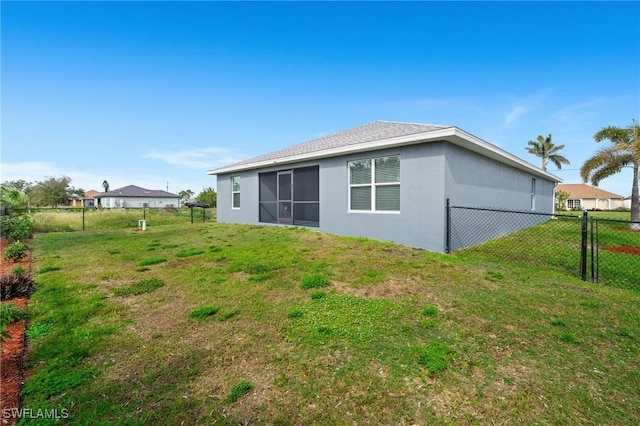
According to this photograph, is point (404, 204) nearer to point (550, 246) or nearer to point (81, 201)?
point (550, 246)

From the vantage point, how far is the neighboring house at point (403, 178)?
704cm

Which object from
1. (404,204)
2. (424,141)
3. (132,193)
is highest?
(132,193)

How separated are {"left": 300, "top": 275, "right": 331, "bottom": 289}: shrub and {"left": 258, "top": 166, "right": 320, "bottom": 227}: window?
274 inches

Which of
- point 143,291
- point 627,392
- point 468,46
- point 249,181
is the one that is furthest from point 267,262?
point 468,46

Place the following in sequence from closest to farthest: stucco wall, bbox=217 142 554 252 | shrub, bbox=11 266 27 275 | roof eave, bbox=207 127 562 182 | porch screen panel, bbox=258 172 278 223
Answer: shrub, bbox=11 266 27 275, roof eave, bbox=207 127 562 182, stucco wall, bbox=217 142 554 252, porch screen panel, bbox=258 172 278 223

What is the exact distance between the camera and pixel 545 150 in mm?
33781

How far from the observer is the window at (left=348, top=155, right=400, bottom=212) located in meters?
7.83

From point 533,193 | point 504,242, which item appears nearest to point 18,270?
point 504,242

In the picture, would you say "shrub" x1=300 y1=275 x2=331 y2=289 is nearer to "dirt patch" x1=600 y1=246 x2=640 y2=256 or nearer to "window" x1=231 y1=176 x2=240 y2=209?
"dirt patch" x1=600 y1=246 x2=640 y2=256

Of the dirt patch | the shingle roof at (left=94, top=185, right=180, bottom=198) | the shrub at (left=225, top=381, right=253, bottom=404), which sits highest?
the shingle roof at (left=94, top=185, right=180, bottom=198)

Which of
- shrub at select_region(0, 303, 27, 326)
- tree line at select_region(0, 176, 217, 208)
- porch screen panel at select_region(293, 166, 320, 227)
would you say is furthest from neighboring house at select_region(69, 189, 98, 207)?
shrub at select_region(0, 303, 27, 326)

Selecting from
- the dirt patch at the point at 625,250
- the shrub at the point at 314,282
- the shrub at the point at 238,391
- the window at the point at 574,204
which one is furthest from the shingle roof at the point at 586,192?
the shrub at the point at 238,391

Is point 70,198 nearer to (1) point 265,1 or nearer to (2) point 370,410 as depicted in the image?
(1) point 265,1

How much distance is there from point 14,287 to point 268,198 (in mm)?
9063
